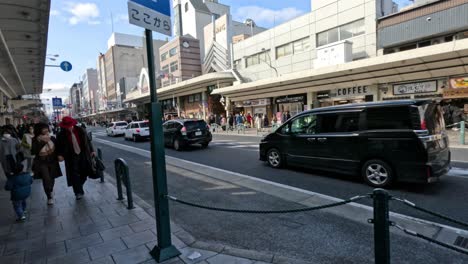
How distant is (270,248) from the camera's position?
3.42 metres

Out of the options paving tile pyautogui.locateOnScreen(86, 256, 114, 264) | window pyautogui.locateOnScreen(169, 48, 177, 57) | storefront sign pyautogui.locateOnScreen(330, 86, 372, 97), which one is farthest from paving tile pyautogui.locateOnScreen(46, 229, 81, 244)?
window pyautogui.locateOnScreen(169, 48, 177, 57)

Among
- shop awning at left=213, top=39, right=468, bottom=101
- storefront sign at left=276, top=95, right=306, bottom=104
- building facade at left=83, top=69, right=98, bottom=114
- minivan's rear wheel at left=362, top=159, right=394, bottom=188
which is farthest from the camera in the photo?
building facade at left=83, top=69, right=98, bottom=114

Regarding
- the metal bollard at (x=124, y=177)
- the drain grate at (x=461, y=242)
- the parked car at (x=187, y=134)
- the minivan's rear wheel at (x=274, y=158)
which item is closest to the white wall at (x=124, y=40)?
the parked car at (x=187, y=134)

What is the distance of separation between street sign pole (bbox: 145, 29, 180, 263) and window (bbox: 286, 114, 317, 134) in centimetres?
491

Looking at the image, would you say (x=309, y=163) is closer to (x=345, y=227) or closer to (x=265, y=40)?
(x=345, y=227)

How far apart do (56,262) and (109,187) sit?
3.59 metres

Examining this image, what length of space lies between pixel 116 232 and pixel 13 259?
1187 millimetres

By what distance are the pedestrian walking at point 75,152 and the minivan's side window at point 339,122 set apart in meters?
5.53

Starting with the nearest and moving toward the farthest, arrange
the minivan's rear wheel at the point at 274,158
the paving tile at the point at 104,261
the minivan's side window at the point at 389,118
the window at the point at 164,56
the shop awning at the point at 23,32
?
the paving tile at the point at 104,261, the minivan's side window at the point at 389,118, the shop awning at the point at 23,32, the minivan's rear wheel at the point at 274,158, the window at the point at 164,56

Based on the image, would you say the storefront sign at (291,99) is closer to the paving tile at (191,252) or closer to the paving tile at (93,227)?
the paving tile at (93,227)

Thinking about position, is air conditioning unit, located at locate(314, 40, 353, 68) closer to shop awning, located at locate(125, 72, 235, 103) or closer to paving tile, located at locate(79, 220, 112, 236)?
shop awning, located at locate(125, 72, 235, 103)

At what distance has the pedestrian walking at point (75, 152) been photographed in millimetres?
5266

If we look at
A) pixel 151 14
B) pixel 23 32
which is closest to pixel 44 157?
pixel 151 14

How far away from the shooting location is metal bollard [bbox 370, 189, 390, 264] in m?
2.11
